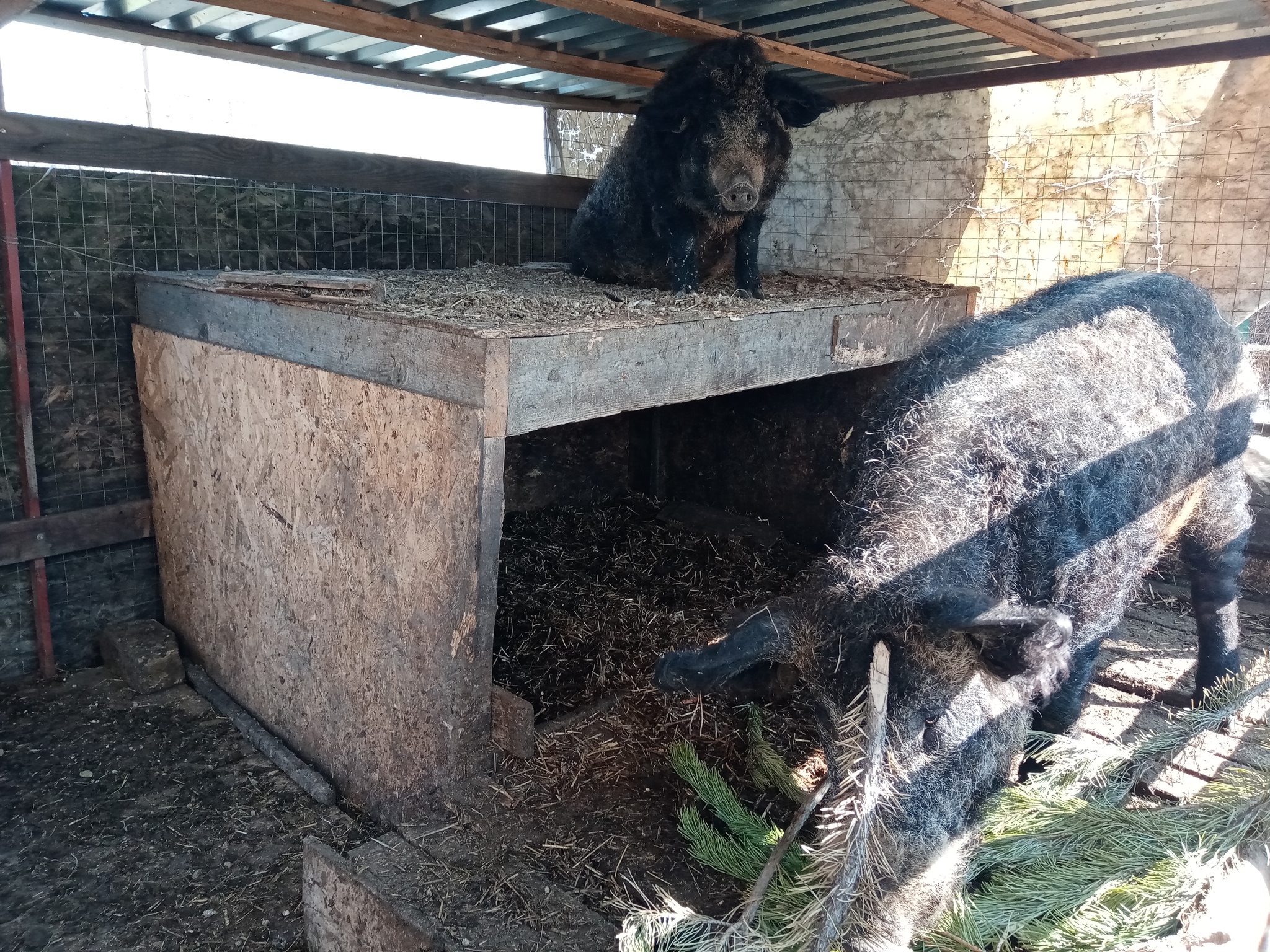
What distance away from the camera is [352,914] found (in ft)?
8.22

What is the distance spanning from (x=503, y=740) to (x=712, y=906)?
2.62 ft

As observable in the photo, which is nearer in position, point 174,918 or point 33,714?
point 174,918

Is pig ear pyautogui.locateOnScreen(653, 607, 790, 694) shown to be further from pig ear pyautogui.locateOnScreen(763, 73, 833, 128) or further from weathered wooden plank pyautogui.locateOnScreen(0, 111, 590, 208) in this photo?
weathered wooden plank pyautogui.locateOnScreen(0, 111, 590, 208)

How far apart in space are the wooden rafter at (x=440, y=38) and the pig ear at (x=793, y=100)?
120 centimetres

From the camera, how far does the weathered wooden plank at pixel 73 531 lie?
12.9ft

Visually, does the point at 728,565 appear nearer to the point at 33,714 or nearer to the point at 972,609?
the point at 972,609

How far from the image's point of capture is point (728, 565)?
4914mm

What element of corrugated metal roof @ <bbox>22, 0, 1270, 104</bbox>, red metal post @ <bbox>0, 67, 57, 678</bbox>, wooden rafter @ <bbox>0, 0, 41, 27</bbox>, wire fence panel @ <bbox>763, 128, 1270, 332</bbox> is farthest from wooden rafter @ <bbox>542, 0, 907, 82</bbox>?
red metal post @ <bbox>0, 67, 57, 678</bbox>

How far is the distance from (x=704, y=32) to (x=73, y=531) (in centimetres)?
375

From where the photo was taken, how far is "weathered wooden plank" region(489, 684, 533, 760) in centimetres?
271

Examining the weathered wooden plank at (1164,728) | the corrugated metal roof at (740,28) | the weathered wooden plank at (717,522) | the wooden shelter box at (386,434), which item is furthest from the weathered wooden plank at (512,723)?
the corrugated metal roof at (740,28)

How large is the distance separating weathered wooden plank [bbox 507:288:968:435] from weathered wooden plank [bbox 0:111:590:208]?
7.03 ft

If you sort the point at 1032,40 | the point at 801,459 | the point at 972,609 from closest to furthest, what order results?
the point at 972,609 → the point at 1032,40 → the point at 801,459

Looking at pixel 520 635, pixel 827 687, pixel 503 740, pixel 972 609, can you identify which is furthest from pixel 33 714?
pixel 972 609
